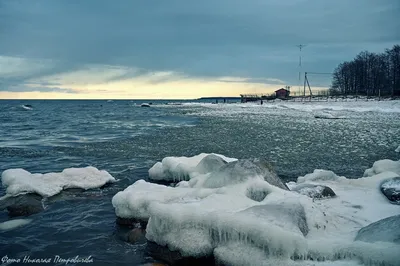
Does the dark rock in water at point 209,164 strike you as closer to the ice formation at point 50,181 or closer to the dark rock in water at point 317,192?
the dark rock in water at point 317,192

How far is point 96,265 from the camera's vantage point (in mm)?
5090

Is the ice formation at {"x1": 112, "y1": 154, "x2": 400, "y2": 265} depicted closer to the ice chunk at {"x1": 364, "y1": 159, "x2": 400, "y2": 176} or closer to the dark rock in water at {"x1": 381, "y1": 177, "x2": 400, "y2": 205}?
the dark rock in water at {"x1": 381, "y1": 177, "x2": 400, "y2": 205}

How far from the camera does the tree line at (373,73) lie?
74144 millimetres

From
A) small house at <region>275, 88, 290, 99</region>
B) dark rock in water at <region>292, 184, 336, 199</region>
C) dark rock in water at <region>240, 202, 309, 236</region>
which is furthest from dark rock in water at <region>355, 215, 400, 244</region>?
small house at <region>275, 88, 290, 99</region>

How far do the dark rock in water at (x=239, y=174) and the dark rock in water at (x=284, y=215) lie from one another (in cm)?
138

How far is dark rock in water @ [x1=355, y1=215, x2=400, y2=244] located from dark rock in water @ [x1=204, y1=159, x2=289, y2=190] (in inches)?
98.2

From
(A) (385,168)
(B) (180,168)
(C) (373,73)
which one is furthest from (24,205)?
(C) (373,73)

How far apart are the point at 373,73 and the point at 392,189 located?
284 ft

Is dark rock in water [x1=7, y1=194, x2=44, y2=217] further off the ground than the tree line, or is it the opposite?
the tree line

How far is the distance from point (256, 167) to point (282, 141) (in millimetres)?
11235

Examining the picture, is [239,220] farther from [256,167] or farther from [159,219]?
[256,167]

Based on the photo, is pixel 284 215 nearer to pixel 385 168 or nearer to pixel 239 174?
pixel 239 174

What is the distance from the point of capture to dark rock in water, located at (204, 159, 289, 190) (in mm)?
6878

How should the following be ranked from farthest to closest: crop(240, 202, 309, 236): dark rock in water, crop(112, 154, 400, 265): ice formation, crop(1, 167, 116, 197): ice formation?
crop(1, 167, 116, 197): ice formation → crop(240, 202, 309, 236): dark rock in water → crop(112, 154, 400, 265): ice formation
